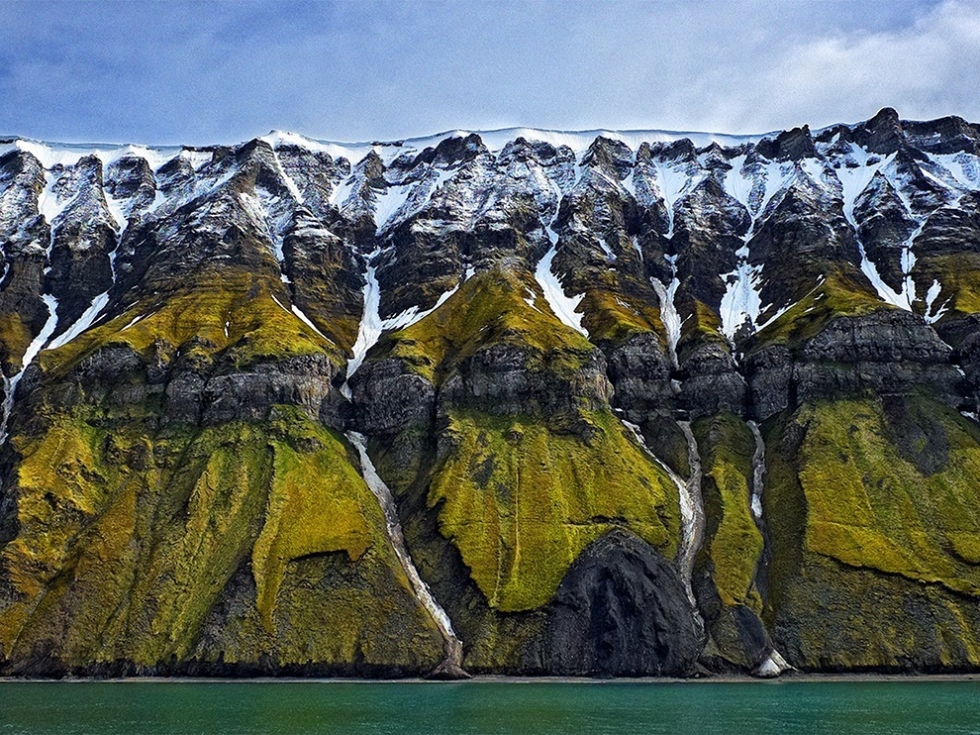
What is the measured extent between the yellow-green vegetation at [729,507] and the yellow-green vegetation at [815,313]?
24760 mm

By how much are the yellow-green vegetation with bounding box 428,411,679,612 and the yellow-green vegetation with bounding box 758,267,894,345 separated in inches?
1809

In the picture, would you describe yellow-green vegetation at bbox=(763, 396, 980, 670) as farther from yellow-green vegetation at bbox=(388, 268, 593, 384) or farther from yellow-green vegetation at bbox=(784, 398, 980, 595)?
yellow-green vegetation at bbox=(388, 268, 593, 384)

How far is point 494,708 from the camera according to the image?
8200cm

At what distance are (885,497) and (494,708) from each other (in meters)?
86.6

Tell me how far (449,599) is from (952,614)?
2891 inches

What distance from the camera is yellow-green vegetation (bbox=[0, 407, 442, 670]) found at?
394 ft

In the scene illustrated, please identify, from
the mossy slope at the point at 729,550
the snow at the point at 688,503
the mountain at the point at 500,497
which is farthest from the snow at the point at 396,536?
the mossy slope at the point at 729,550

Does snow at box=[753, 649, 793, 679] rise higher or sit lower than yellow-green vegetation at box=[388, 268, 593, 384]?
lower

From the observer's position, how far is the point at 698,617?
4850 inches

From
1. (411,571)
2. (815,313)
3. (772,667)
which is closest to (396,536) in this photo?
(411,571)

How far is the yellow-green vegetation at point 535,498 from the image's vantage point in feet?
428

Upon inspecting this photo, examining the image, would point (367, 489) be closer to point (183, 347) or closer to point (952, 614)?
point (183, 347)

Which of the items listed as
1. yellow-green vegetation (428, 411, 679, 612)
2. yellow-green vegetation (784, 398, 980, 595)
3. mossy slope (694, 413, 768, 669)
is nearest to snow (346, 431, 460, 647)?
yellow-green vegetation (428, 411, 679, 612)

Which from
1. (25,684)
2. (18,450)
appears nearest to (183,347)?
(18,450)
